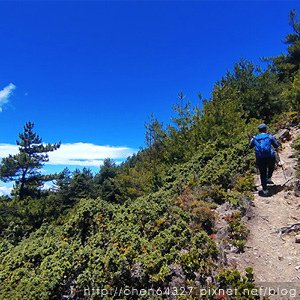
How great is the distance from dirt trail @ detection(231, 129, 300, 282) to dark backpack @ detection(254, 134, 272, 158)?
47.6 inches

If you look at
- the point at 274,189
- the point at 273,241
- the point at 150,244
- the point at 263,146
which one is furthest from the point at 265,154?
the point at 150,244

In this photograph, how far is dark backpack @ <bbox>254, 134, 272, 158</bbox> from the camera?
8.58 m

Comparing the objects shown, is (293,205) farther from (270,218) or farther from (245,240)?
(245,240)

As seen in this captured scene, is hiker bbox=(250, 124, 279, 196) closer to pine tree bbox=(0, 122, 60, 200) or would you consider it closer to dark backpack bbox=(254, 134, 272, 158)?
dark backpack bbox=(254, 134, 272, 158)

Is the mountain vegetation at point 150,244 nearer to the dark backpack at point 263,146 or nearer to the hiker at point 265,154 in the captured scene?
the hiker at point 265,154

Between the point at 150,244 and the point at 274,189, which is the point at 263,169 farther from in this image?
the point at 150,244

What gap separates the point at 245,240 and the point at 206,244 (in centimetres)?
Answer: 110

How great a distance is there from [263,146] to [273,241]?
10.4 feet

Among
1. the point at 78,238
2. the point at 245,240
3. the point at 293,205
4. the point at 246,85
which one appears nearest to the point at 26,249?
the point at 78,238

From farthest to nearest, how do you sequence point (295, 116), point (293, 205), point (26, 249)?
1. point (295, 116)
2. point (293, 205)
3. point (26, 249)

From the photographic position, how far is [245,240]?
646 cm

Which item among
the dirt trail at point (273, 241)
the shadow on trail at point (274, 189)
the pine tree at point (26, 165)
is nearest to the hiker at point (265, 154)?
the shadow on trail at point (274, 189)

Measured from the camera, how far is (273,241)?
21.1ft

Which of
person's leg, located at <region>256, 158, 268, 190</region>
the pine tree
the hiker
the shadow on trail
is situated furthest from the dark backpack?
the pine tree
